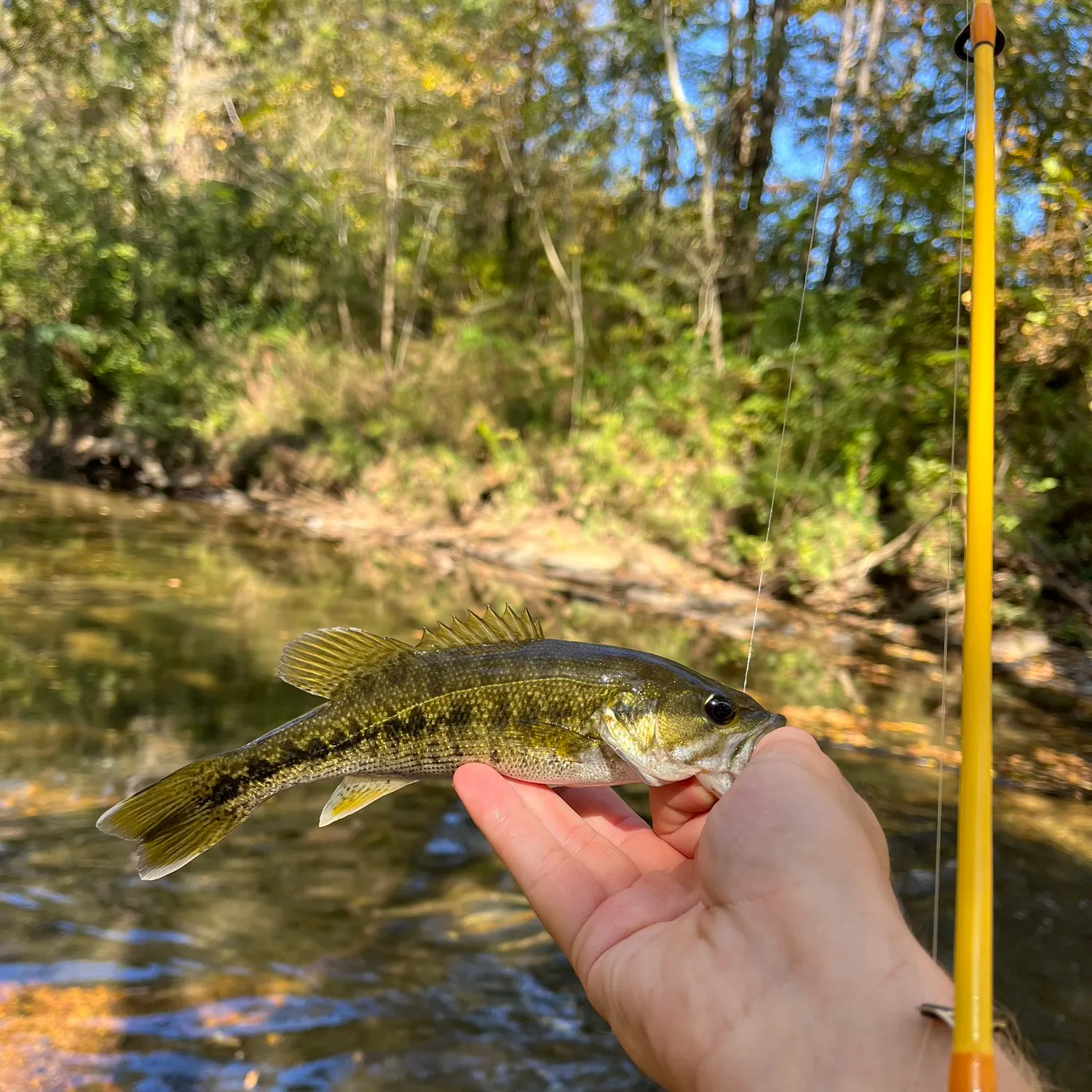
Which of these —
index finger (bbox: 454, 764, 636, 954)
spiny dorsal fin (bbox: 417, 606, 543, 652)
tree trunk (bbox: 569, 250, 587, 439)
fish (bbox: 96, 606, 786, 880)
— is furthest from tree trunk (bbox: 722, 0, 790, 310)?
index finger (bbox: 454, 764, 636, 954)

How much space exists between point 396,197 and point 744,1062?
20.2 metres

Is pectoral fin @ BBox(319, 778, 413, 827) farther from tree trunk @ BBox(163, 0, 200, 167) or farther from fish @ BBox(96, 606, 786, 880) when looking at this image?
tree trunk @ BBox(163, 0, 200, 167)

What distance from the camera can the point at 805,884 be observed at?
1863 millimetres

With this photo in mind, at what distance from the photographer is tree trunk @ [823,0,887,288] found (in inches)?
648

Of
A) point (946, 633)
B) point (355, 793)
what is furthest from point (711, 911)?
point (355, 793)

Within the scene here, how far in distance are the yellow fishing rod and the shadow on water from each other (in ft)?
8.74

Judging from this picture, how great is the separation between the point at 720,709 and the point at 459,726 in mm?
813

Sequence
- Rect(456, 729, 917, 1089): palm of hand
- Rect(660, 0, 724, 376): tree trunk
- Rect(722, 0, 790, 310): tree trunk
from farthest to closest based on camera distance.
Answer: Rect(722, 0, 790, 310): tree trunk < Rect(660, 0, 724, 376): tree trunk < Rect(456, 729, 917, 1089): palm of hand

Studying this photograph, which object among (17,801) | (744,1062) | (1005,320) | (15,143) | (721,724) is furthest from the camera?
(15,143)

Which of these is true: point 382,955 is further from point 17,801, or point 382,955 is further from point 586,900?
point 17,801

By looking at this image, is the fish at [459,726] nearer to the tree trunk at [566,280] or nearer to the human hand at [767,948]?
the human hand at [767,948]

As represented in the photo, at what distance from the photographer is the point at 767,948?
1881 millimetres

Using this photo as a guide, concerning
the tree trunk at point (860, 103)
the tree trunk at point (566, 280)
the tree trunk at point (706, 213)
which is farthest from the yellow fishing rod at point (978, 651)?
the tree trunk at point (860, 103)

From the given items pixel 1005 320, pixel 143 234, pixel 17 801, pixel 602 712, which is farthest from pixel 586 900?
pixel 143 234
